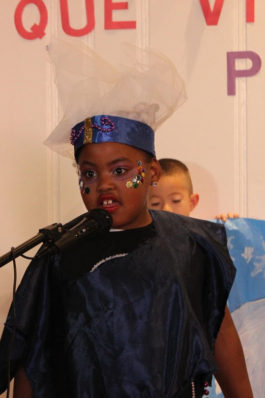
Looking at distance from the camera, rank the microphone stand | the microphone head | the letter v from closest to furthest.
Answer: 1. the microphone stand
2. the microphone head
3. the letter v

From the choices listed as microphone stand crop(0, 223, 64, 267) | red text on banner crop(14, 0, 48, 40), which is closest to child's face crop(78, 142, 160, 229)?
microphone stand crop(0, 223, 64, 267)

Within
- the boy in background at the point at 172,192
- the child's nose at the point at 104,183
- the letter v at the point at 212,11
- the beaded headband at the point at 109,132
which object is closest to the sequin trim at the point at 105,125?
the beaded headband at the point at 109,132

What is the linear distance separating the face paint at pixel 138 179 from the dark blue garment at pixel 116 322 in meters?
0.11

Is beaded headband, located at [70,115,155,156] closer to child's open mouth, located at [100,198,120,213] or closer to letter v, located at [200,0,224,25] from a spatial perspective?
child's open mouth, located at [100,198,120,213]

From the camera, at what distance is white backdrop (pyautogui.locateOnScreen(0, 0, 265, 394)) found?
2213 millimetres

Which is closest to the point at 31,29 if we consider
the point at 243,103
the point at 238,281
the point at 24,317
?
the point at 243,103

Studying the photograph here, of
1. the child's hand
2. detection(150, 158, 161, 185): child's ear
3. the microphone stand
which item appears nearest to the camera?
the microphone stand

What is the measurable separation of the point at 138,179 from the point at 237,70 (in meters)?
1.12

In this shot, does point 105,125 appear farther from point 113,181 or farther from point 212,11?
point 212,11

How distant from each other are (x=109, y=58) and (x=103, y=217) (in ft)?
4.39

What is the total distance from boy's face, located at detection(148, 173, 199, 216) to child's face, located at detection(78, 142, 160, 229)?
33.3 inches

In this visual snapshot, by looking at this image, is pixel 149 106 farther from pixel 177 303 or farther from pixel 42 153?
pixel 42 153

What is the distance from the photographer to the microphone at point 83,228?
958mm

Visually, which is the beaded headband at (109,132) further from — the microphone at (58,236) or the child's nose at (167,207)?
the child's nose at (167,207)
